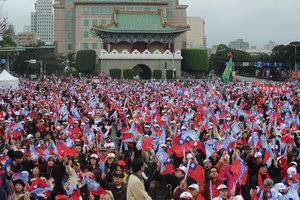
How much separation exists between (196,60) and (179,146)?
61.9m

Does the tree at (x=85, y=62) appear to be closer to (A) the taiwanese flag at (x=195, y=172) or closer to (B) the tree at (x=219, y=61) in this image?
(B) the tree at (x=219, y=61)

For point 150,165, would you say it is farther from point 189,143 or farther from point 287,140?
point 287,140

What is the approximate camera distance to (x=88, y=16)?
86.7 m

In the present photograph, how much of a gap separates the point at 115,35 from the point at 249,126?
52370 mm

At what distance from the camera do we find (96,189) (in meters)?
7.79

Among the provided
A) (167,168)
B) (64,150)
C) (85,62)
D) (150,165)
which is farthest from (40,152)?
(85,62)

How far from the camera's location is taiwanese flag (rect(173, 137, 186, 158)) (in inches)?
418

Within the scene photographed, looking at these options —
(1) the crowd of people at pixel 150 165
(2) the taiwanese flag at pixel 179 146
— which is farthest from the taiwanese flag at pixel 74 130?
(2) the taiwanese flag at pixel 179 146

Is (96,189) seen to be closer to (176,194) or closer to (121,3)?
(176,194)

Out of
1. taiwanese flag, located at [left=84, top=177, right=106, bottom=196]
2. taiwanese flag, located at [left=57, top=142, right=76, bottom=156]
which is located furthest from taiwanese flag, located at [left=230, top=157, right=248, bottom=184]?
taiwanese flag, located at [left=57, top=142, right=76, bottom=156]

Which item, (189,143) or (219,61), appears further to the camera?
(219,61)

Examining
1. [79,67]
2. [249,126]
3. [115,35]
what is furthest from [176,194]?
[79,67]

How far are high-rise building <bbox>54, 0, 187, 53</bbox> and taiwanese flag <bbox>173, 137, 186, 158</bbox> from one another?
75.0m

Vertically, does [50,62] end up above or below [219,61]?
below
